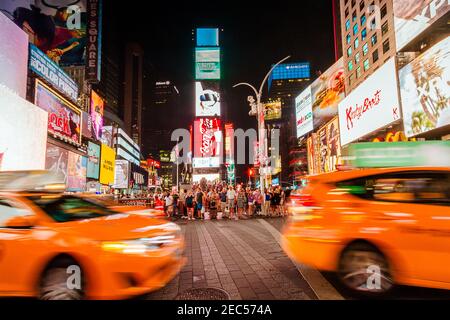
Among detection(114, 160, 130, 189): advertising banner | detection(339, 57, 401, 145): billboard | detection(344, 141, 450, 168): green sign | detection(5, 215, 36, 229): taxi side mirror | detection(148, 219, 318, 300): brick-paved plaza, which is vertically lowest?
detection(148, 219, 318, 300): brick-paved plaza

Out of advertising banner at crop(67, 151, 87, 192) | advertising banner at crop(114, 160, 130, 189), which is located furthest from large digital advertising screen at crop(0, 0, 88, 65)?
advertising banner at crop(114, 160, 130, 189)

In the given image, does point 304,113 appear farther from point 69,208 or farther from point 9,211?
point 9,211

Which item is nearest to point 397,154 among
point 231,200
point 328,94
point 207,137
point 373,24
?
point 231,200

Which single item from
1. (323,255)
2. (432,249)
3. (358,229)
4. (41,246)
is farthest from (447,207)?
(41,246)

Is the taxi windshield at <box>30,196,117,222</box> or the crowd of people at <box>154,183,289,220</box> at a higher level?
the taxi windshield at <box>30,196,117,222</box>

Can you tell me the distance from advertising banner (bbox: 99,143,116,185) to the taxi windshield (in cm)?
4526

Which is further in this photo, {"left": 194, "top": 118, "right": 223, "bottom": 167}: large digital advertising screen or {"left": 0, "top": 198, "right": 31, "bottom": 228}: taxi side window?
{"left": 194, "top": 118, "right": 223, "bottom": 167}: large digital advertising screen

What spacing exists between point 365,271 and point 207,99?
62.1 metres

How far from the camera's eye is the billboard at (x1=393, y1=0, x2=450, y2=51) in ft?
62.7

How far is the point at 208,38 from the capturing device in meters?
65.2

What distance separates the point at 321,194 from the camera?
4.43 m

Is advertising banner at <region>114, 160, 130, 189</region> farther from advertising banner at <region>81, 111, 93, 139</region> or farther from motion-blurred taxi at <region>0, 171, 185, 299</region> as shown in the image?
motion-blurred taxi at <region>0, 171, 185, 299</region>

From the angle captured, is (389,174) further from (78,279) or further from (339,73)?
(339,73)

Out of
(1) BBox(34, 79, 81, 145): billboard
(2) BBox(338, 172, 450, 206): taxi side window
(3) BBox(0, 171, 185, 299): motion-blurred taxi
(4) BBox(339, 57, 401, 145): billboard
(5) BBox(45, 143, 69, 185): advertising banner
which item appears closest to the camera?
(3) BBox(0, 171, 185, 299): motion-blurred taxi
